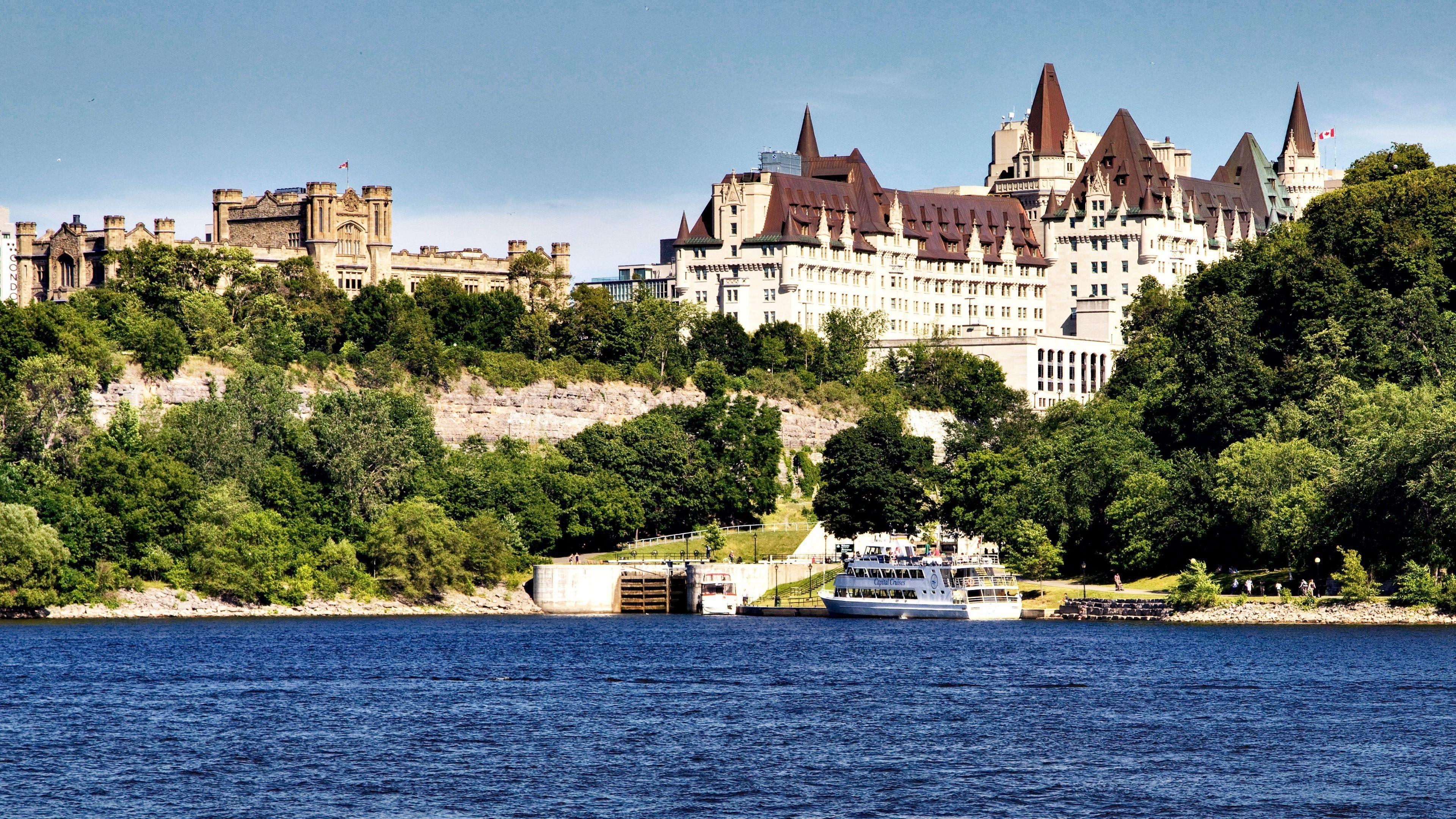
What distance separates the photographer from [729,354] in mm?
154625

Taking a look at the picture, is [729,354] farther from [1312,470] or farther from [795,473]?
[1312,470]

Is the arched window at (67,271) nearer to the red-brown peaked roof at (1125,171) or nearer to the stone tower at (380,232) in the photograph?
the stone tower at (380,232)

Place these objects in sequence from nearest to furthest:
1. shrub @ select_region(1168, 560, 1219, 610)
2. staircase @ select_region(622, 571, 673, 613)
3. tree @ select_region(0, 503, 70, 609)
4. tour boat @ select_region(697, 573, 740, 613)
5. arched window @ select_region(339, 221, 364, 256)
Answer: tree @ select_region(0, 503, 70, 609)
shrub @ select_region(1168, 560, 1219, 610)
tour boat @ select_region(697, 573, 740, 613)
staircase @ select_region(622, 571, 673, 613)
arched window @ select_region(339, 221, 364, 256)

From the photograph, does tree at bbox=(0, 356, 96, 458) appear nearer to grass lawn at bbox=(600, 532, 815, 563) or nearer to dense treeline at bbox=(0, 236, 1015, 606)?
dense treeline at bbox=(0, 236, 1015, 606)

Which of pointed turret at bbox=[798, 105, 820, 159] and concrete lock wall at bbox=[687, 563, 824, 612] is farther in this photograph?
pointed turret at bbox=[798, 105, 820, 159]

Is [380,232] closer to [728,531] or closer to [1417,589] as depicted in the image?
[728,531]

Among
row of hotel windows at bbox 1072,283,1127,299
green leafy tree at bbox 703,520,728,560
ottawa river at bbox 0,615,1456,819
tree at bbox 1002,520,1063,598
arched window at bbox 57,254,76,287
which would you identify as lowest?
ottawa river at bbox 0,615,1456,819

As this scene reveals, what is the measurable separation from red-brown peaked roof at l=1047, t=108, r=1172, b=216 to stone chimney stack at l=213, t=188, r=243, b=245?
70709mm

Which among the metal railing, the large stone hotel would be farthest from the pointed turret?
the metal railing

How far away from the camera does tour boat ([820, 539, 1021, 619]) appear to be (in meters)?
106

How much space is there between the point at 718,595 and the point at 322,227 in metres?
50.5

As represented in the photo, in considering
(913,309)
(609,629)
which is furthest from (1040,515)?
(913,309)

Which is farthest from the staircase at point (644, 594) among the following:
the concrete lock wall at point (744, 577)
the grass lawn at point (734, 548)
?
the grass lawn at point (734, 548)

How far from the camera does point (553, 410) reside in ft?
460
